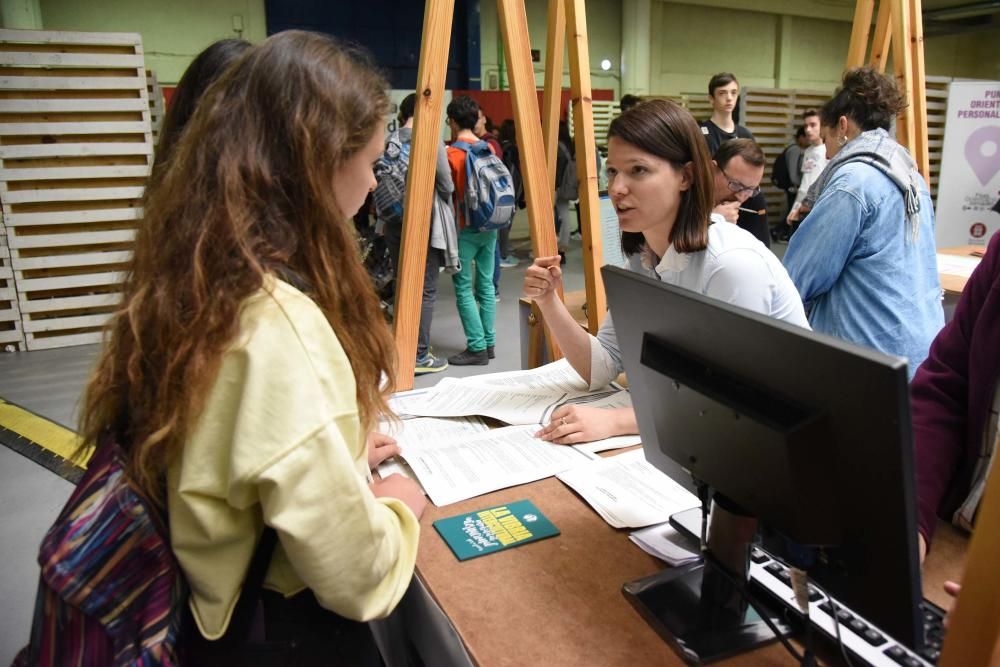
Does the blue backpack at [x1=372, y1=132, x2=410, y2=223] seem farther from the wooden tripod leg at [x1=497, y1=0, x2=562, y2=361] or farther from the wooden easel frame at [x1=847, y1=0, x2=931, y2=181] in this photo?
the wooden easel frame at [x1=847, y1=0, x2=931, y2=181]

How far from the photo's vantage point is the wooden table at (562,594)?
784mm

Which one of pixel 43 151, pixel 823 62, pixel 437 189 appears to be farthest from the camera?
pixel 823 62

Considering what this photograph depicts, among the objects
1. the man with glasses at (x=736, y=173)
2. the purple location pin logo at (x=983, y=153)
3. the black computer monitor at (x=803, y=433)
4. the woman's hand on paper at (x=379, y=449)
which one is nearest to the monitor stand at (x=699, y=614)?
the black computer monitor at (x=803, y=433)

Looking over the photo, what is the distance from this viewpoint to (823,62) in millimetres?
10953

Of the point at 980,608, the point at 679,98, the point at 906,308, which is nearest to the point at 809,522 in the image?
the point at 980,608

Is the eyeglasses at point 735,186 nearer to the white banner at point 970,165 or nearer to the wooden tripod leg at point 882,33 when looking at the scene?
the wooden tripod leg at point 882,33

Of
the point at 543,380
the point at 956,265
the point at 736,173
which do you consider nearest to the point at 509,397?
the point at 543,380

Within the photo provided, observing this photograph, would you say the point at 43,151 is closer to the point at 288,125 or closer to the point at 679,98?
the point at 288,125

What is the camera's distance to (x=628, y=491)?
1.14 metres

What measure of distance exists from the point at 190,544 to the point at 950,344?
45.1 inches

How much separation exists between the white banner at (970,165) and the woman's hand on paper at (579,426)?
21.6 ft

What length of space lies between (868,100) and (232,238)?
2297 millimetres

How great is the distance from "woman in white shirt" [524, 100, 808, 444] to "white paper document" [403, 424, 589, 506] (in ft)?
0.19

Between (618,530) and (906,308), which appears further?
(906,308)
